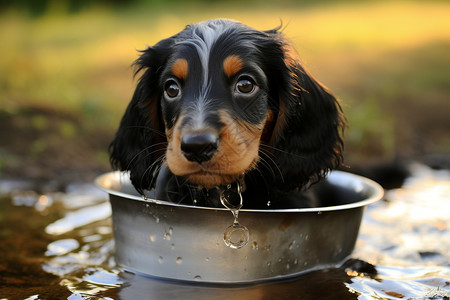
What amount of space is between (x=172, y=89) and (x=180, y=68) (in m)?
0.14

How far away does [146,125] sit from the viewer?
339 cm

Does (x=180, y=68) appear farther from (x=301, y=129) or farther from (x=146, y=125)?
(x=301, y=129)

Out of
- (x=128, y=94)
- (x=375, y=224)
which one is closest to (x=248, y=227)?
(x=375, y=224)

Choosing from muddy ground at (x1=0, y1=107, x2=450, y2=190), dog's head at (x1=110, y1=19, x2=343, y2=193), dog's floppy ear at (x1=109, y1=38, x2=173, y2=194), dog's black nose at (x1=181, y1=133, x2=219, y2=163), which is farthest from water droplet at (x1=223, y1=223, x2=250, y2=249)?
muddy ground at (x1=0, y1=107, x2=450, y2=190)

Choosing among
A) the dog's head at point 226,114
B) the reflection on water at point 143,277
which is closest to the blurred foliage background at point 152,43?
the reflection on water at point 143,277

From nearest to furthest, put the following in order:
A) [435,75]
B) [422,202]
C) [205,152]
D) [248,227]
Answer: [205,152], [248,227], [422,202], [435,75]

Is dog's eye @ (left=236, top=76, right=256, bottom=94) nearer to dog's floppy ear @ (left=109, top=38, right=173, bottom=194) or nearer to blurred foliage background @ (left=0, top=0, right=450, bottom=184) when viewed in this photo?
dog's floppy ear @ (left=109, top=38, right=173, bottom=194)

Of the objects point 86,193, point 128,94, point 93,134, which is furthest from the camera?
point 128,94

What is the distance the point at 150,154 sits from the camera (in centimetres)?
342

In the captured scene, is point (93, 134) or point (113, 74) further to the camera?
point (113, 74)

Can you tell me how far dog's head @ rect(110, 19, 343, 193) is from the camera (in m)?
2.69

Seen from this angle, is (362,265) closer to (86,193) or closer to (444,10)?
(86,193)

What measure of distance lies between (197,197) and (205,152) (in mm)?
742

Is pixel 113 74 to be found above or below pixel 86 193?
above
